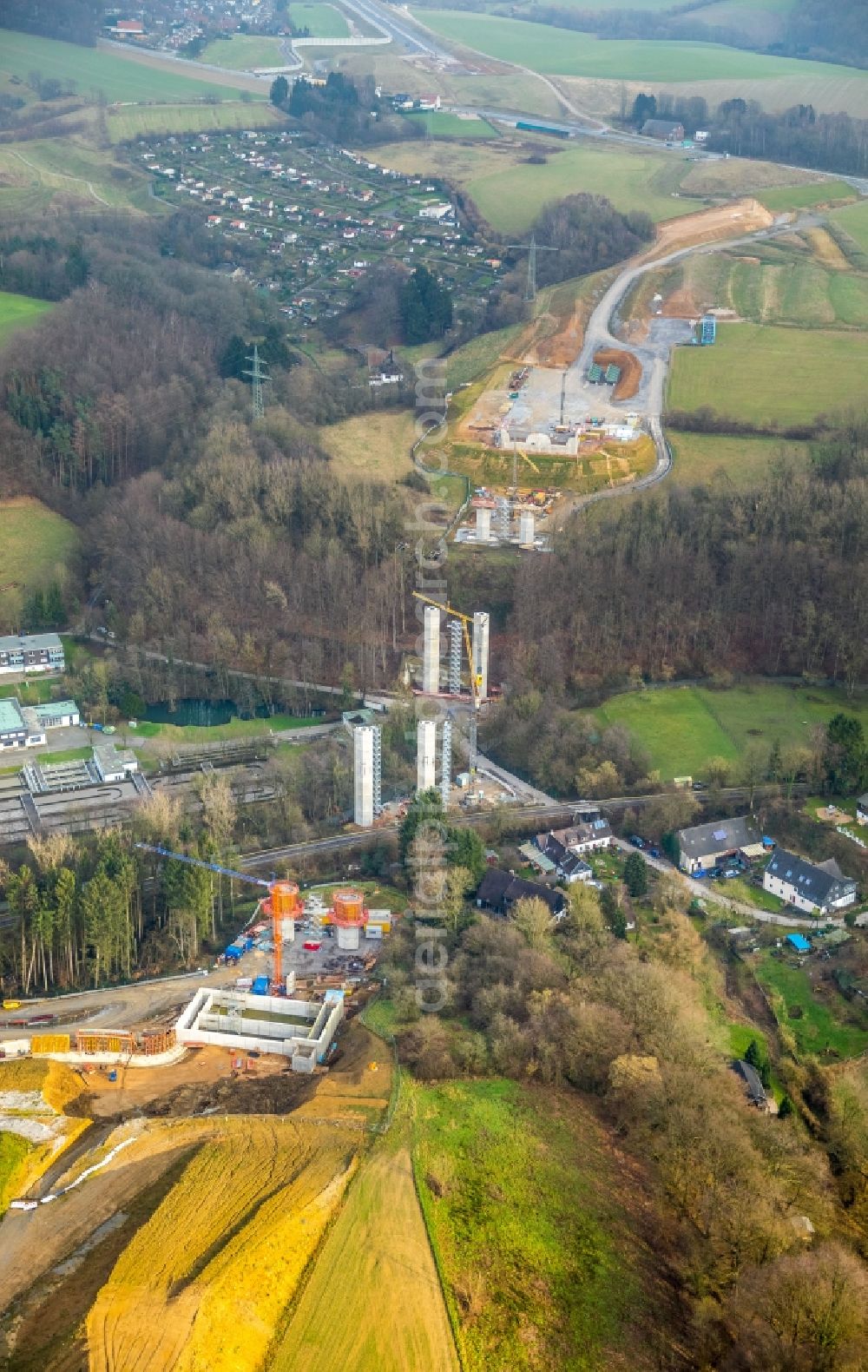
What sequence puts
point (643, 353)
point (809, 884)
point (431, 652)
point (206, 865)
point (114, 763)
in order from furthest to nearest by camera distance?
point (643, 353)
point (431, 652)
point (114, 763)
point (809, 884)
point (206, 865)

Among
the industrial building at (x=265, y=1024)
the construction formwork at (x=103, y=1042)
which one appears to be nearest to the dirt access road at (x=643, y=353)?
the industrial building at (x=265, y=1024)

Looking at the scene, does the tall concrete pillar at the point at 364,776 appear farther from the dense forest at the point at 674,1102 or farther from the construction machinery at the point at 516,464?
the construction machinery at the point at 516,464

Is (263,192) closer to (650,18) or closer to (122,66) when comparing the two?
(122,66)

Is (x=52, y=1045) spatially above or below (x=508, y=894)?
above

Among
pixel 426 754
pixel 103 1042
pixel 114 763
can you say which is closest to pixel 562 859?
pixel 426 754

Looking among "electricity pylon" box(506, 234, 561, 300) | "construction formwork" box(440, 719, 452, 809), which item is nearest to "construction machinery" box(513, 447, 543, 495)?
"construction formwork" box(440, 719, 452, 809)

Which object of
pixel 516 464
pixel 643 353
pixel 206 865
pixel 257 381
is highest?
pixel 643 353

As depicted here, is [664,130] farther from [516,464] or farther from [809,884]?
[809,884]

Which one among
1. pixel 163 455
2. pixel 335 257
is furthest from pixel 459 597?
pixel 335 257
